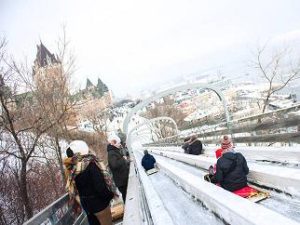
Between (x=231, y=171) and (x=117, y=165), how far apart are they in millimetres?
2891

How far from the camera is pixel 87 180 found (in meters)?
5.28

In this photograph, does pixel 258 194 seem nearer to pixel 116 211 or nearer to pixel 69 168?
pixel 69 168

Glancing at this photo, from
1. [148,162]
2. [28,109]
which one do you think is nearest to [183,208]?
[148,162]

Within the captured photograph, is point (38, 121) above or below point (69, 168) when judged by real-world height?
above

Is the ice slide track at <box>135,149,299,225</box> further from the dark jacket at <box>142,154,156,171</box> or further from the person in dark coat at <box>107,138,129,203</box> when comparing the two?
the dark jacket at <box>142,154,156,171</box>

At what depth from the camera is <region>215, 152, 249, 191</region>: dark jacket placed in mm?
5340

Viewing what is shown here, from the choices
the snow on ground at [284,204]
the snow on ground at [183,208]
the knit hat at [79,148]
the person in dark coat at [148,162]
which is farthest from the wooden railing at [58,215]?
the person in dark coat at [148,162]

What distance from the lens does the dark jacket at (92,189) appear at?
5246 mm

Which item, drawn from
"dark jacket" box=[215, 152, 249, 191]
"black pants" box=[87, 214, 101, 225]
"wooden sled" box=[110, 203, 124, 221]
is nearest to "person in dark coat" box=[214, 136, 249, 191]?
"dark jacket" box=[215, 152, 249, 191]

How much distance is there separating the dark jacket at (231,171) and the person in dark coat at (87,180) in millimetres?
1756

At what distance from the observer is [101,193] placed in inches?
212

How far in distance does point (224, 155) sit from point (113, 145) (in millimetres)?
2787

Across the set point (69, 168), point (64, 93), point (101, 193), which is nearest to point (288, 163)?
point (101, 193)

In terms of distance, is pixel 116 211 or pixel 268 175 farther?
pixel 116 211
